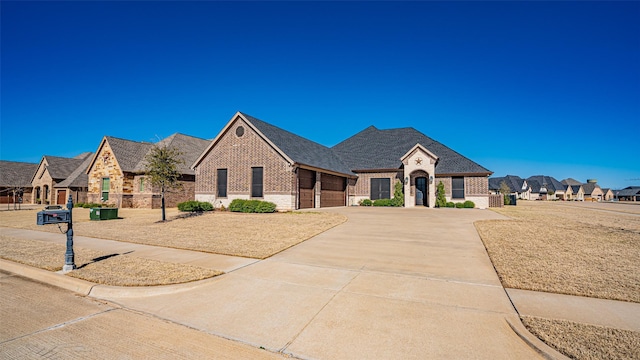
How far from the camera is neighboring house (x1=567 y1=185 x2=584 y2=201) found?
96.2 m

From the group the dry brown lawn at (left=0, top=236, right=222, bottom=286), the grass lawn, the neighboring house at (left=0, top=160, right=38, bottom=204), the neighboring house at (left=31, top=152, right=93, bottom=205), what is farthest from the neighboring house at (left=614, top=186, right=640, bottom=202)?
the neighboring house at (left=0, top=160, right=38, bottom=204)

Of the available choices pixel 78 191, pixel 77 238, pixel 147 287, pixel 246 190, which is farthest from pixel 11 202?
pixel 147 287

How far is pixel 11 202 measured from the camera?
42.2 meters

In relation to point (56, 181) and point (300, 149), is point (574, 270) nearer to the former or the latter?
point (300, 149)

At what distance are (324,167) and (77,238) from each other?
653 inches

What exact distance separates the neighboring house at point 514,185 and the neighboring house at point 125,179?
66.8m

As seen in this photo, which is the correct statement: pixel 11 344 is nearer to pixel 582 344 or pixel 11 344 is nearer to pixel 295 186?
pixel 582 344

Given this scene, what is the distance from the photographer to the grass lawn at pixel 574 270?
11.8ft

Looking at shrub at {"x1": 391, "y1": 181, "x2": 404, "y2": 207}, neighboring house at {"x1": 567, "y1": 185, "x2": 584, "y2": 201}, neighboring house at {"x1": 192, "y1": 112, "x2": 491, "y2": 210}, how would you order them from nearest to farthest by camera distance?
neighboring house at {"x1": 192, "y1": 112, "x2": 491, "y2": 210}
shrub at {"x1": 391, "y1": 181, "x2": 404, "y2": 207}
neighboring house at {"x1": 567, "y1": 185, "x2": 584, "y2": 201}

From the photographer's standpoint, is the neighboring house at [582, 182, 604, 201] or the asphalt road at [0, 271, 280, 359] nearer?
the asphalt road at [0, 271, 280, 359]

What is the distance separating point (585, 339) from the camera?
3656mm

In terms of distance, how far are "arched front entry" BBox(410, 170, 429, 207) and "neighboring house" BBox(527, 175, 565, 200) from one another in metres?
78.4

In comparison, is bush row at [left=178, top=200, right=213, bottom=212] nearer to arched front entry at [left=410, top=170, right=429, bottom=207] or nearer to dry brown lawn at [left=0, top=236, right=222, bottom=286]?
dry brown lawn at [left=0, top=236, right=222, bottom=286]

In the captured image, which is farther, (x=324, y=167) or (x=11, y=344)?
(x=324, y=167)
